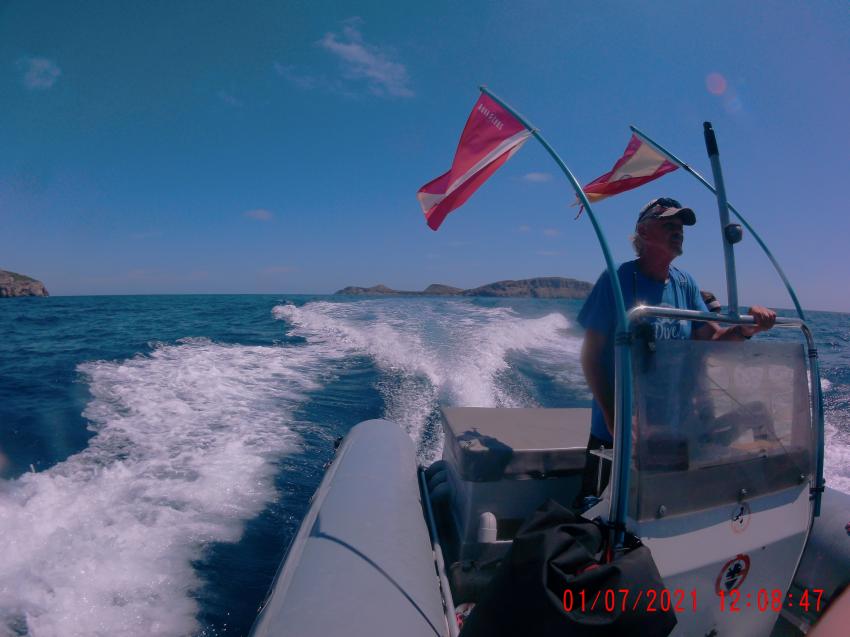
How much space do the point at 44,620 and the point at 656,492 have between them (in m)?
2.90

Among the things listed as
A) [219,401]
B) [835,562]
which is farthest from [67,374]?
[835,562]

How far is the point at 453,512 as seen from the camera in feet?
7.23

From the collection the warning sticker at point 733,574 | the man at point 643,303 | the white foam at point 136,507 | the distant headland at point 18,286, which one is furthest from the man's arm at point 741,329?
the distant headland at point 18,286

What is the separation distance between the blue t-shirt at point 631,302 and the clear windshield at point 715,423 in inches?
8.7

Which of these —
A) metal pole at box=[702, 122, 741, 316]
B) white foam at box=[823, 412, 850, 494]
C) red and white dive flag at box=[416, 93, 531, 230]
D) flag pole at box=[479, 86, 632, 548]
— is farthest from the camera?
white foam at box=[823, 412, 850, 494]

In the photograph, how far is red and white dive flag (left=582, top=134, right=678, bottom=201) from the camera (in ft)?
7.86

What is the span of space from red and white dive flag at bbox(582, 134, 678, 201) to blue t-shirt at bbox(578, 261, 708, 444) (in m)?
0.77

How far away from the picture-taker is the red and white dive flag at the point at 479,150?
1942 mm

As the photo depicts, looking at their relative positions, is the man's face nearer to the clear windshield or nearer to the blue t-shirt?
the blue t-shirt

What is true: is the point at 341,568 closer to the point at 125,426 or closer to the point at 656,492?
the point at 656,492

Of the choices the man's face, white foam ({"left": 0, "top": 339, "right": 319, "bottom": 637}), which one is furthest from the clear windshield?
white foam ({"left": 0, "top": 339, "right": 319, "bottom": 637})

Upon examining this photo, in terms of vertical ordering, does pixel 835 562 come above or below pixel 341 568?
below

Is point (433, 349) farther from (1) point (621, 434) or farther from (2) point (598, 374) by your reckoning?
(1) point (621, 434)

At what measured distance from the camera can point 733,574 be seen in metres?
1.40
